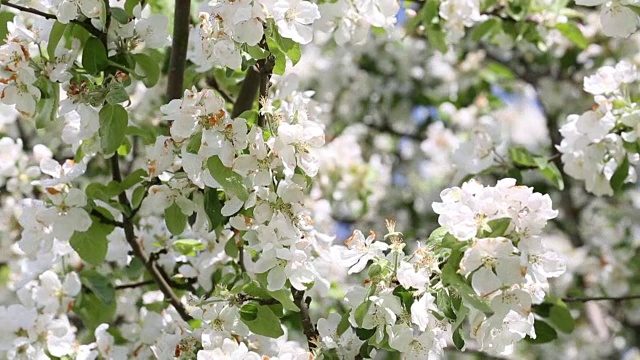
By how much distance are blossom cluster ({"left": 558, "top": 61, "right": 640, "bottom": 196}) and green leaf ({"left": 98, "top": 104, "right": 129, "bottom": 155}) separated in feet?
3.72

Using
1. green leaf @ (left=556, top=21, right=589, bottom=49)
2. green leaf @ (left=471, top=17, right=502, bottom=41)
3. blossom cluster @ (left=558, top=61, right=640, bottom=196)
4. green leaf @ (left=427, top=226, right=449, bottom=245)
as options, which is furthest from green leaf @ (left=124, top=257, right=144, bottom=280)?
green leaf @ (left=556, top=21, right=589, bottom=49)

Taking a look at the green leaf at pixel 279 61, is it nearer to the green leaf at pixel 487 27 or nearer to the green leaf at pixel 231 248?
the green leaf at pixel 231 248

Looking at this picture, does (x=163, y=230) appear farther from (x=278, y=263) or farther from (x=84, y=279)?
(x=278, y=263)

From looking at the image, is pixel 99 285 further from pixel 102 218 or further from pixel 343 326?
pixel 343 326

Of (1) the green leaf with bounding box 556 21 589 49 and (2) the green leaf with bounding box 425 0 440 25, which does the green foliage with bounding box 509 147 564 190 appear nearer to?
(2) the green leaf with bounding box 425 0 440 25

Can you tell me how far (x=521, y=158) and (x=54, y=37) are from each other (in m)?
→ 1.28

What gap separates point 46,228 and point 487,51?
3376 millimetres

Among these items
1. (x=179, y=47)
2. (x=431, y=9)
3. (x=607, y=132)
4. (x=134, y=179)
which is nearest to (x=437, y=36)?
(x=431, y=9)

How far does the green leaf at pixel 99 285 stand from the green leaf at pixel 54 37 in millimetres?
679

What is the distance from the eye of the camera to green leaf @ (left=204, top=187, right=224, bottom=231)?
196cm

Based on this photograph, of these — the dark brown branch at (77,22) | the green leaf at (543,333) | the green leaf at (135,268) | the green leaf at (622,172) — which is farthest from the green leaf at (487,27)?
the dark brown branch at (77,22)

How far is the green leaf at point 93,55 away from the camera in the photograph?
1932 mm

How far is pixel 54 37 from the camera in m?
1.93

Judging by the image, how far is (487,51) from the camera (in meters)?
5.07
